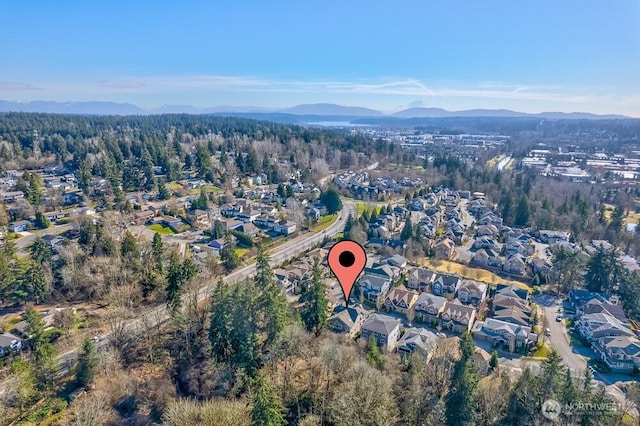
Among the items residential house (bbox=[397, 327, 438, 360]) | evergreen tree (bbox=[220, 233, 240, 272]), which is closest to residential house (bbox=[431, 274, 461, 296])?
residential house (bbox=[397, 327, 438, 360])

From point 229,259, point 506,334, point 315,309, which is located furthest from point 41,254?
point 506,334

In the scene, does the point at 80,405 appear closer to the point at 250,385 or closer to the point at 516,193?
the point at 250,385

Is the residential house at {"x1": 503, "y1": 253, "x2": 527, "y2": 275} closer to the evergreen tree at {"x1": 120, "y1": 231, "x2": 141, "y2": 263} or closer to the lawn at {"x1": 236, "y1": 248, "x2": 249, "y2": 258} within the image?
the lawn at {"x1": 236, "y1": 248, "x2": 249, "y2": 258}

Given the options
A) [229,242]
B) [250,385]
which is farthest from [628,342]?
[229,242]

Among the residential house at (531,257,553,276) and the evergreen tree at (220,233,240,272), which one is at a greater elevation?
the evergreen tree at (220,233,240,272)

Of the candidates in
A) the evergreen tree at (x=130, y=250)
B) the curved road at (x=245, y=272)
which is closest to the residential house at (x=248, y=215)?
the curved road at (x=245, y=272)

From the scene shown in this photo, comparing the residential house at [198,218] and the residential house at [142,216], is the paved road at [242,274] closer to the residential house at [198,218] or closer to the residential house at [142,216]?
the residential house at [198,218]
